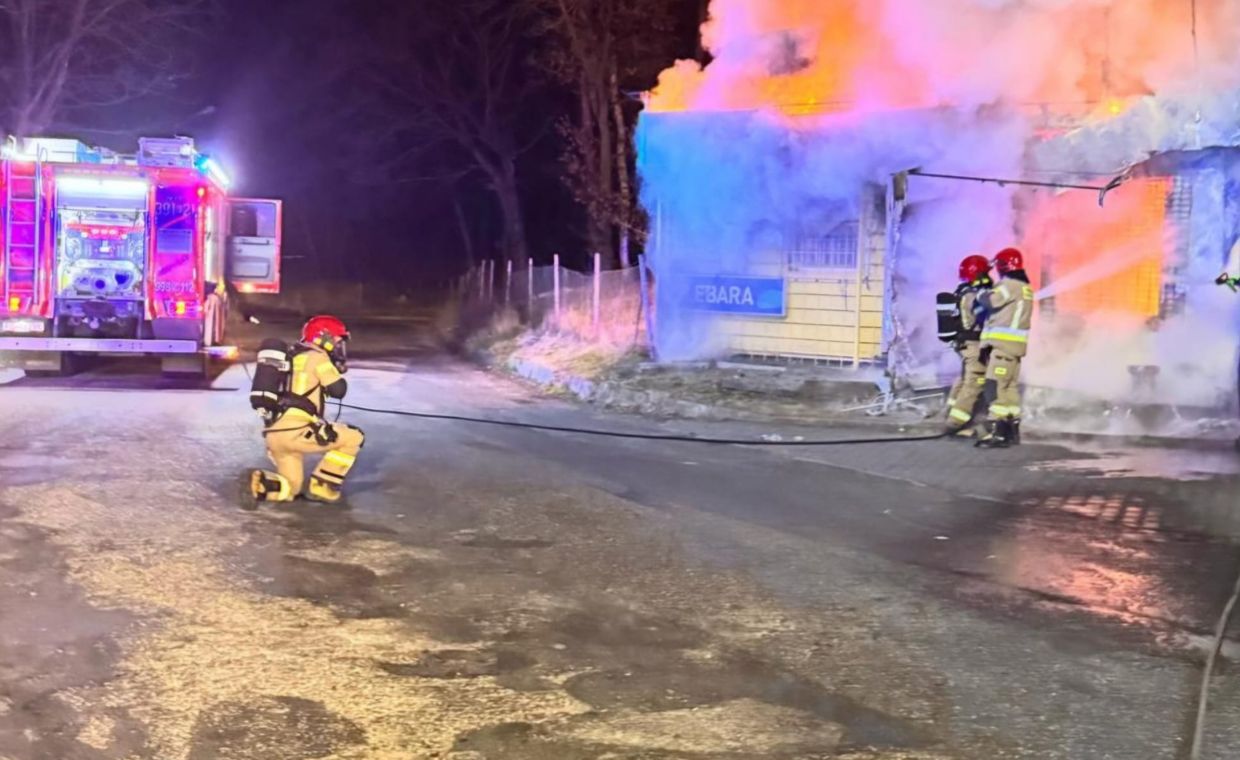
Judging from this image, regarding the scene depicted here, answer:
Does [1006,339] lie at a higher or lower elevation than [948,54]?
lower

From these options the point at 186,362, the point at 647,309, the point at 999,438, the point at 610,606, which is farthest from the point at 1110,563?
the point at 186,362

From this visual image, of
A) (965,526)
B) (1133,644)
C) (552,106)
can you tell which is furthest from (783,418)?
(552,106)

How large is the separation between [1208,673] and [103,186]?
12.4 m

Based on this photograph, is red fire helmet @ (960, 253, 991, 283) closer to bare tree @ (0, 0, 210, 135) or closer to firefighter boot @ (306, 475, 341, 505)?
firefighter boot @ (306, 475, 341, 505)

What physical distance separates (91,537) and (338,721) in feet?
10.1

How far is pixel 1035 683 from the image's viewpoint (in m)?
4.57

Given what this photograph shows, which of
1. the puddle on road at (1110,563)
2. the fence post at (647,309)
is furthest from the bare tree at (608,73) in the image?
the puddle on road at (1110,563)

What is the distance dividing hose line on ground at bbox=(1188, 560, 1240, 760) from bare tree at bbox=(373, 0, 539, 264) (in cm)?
2786

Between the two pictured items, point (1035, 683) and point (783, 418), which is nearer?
point (1035, 683)

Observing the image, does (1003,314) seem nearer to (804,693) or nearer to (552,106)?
(804,693)

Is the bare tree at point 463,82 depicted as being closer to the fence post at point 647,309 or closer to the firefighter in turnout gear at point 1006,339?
the fence post at point 647,309

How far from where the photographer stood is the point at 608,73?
75.5ft

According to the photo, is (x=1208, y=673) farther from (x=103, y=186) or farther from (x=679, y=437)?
(x=103, y=186)

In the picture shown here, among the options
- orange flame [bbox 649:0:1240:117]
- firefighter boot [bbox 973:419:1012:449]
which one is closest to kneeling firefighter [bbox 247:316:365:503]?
firefighter boot [bbox 973:419:1012:449]
